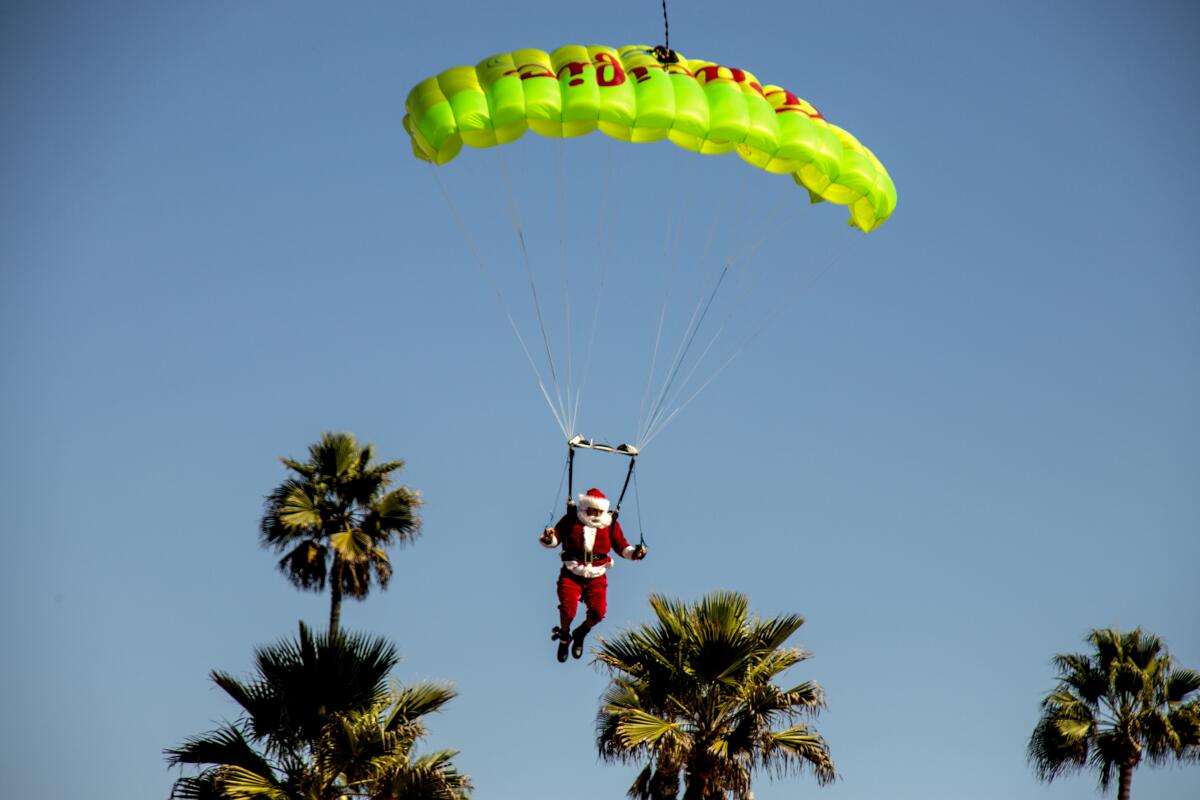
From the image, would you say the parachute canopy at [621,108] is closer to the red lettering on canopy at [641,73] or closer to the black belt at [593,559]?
the red lettering on canopy at [641,73]

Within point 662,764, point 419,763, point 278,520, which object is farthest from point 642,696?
point 278,520

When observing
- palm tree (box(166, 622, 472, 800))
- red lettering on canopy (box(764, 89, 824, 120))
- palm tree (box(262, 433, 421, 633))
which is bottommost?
palm tree (box(166, 622, 472, 800))

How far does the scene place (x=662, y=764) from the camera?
21375mm

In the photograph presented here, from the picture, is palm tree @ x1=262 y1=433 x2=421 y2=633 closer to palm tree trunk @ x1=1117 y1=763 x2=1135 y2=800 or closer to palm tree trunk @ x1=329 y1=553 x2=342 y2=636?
palm tree trunk @ x1=329 y1=553 x2=342 y2=636

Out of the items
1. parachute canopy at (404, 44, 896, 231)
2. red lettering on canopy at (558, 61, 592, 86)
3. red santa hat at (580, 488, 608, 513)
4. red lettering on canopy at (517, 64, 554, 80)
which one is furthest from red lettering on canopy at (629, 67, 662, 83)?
red santa hat at (580, 488, 608, 513)

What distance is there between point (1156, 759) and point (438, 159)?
13.3 meters

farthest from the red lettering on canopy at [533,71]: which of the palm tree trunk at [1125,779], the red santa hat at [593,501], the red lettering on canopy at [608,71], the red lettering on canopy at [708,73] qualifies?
the palm tree trunk at [1125,779]

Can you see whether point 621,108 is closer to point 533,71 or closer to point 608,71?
point 608,71

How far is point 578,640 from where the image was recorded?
73.4ft

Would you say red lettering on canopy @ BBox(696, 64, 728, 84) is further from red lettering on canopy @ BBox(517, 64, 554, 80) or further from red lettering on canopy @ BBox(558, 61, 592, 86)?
red lettering on canopy @ BBox(517, 64, 554, 80)

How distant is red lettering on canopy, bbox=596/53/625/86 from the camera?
78.3ft

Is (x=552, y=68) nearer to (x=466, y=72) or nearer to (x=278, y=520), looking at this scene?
(x=466, y=72)

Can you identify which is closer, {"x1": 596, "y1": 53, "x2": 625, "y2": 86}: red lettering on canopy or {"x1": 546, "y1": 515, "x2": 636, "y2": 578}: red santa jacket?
{"x1": 546, "y1": 515, "x2": 636, "y2": 578}: red santa jacket

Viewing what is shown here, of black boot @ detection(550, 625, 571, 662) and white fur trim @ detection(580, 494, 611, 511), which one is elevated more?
white fur trim @ detection(580, 494, 611, 511)
